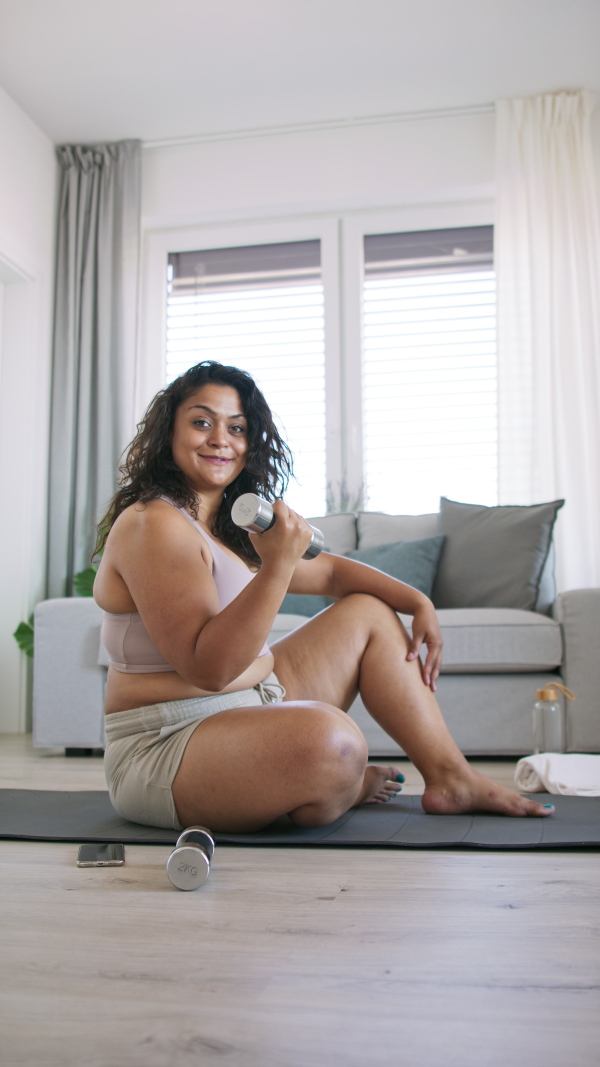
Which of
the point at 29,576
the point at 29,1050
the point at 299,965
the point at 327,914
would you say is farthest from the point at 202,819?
the point at 29,576

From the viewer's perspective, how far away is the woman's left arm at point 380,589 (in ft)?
5.76

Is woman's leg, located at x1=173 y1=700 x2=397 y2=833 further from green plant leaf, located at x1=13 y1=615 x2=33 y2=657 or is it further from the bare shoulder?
green plant leaf, located at x1=13 y1=615 x2=33 y2=657

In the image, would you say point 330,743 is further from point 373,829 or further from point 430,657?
point 430,657

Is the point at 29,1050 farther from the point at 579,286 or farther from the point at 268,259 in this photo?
the point at 268,259

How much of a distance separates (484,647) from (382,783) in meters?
1.07

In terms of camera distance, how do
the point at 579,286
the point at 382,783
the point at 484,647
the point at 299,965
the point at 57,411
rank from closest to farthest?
1. the point at 299,965
2. the point at 382,783
3. the point at 484,647
4. the point at 579,286
5. the point at 57,411

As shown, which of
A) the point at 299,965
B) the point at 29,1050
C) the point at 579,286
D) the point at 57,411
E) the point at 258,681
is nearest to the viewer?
the point at 29,1050

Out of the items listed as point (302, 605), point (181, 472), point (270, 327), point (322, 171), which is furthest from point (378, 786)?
point (322, 171)

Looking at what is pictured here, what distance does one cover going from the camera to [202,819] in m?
1.50

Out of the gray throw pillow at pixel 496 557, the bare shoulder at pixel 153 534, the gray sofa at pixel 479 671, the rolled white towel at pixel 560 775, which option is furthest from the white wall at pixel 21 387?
the bare shoulder at pixel 153 534

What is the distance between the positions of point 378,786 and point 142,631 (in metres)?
0.69

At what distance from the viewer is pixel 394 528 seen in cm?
366

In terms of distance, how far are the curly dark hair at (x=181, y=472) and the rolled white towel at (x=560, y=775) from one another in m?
0.92

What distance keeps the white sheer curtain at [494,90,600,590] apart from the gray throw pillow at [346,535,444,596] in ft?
2.76
